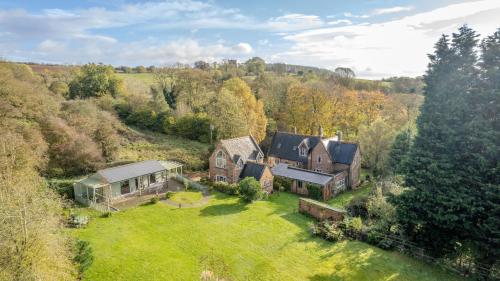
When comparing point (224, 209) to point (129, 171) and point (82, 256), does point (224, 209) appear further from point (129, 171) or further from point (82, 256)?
point (82, 256)

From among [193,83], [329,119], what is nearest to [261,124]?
[329,119]

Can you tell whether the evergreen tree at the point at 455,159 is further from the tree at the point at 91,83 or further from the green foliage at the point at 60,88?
the green foliage at the point at 60,88

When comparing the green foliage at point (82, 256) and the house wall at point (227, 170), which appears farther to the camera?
the house wall at point (227, 170)

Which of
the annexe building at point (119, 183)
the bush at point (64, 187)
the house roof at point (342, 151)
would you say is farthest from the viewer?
the house roof at point (342, 151)

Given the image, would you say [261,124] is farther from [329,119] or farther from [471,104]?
[471,104]

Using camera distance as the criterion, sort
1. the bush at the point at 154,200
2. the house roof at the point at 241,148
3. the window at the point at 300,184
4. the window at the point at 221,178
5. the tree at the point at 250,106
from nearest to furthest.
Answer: the bush at the point at 154,200
the window at the point at 300,184
the house roof at the point at 241,148
the window at the point at 221,178
the tree at the point at 250,106

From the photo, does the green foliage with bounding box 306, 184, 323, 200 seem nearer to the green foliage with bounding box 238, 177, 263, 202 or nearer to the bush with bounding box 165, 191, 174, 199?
the green foliage with bounding box 238, 177, 263, 202

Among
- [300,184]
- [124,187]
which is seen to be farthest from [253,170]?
[124,187]

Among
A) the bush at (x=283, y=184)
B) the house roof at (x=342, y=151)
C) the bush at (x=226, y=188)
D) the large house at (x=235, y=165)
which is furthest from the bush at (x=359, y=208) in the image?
the bush at (x=226, y=188)
